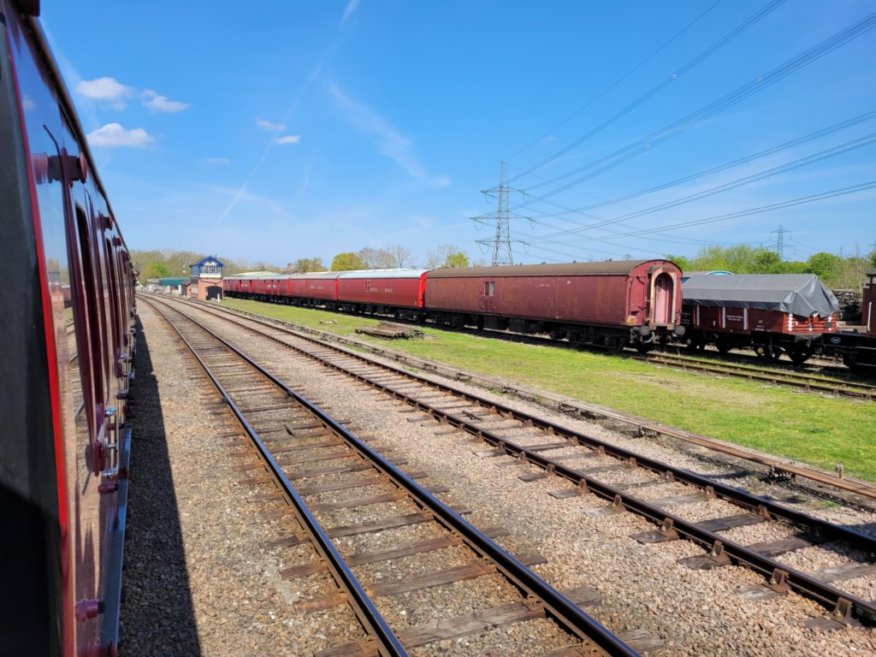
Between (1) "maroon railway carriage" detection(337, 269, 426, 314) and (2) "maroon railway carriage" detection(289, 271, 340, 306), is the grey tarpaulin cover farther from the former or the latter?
(2) "maroon railway carriage" detection(289, 271, 340, 306)

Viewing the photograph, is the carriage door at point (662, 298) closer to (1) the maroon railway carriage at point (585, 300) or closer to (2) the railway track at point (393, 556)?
(1) the maroon railway carriage at point (585, 300)

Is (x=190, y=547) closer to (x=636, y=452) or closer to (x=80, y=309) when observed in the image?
(x=80, y=309)

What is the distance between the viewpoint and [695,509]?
20.4 feet

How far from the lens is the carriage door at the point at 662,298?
19344 millimetres

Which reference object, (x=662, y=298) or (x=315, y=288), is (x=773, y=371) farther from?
(x=315, y=288)

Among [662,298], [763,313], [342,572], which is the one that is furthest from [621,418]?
[763,313]

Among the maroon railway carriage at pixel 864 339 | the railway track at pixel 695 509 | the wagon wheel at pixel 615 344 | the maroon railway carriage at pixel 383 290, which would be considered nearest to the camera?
the railway track at pixel 695 509

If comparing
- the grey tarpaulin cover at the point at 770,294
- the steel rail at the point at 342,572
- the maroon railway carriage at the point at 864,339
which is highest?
the grey tarpaulin cover at the point at 770,294

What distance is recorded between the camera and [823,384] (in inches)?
576

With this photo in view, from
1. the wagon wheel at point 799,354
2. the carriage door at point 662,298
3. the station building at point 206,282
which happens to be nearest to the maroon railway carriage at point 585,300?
the carriage door at point 662,298

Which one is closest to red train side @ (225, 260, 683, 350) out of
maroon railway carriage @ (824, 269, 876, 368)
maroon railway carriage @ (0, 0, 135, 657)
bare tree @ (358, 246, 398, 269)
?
maroon railway carriage @ (824, 269, 876, 368)

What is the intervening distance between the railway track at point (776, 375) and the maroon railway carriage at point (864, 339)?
50.5 inches

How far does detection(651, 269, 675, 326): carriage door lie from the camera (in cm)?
1934

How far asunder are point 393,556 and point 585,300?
1672 cm
